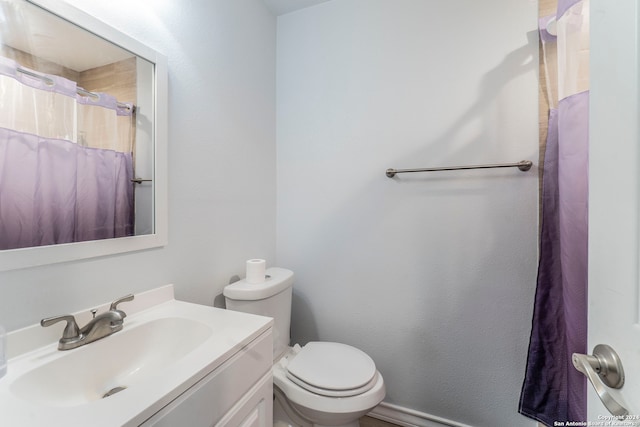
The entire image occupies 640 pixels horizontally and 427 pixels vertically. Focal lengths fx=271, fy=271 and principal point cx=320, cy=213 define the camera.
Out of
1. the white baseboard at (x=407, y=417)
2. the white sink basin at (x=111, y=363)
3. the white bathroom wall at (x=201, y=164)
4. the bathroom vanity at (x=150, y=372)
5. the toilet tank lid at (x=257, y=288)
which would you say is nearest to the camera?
the bathroom vanity at (x=150, y=372)

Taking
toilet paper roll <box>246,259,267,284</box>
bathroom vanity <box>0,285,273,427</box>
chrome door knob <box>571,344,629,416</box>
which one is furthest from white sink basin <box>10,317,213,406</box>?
chrome door knob <box>571,344,629,416</box>

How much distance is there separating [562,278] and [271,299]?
1.19 metres

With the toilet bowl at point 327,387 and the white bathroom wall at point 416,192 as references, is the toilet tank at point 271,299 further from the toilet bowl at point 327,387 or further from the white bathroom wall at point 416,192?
the white bathroom wall at point 416,192

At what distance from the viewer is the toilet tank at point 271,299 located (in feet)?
4.00

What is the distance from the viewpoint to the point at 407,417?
1474 millimetres

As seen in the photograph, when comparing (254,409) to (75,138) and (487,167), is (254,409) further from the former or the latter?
(487,167)

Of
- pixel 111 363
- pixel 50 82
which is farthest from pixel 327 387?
pixel 50 82

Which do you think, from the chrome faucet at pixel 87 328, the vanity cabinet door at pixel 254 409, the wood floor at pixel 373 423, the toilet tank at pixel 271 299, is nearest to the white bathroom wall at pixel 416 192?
the wood floor at pixel 373 423

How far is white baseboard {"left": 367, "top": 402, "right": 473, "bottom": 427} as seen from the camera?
4.64 ft

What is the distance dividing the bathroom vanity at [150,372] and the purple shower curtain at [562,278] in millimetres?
1033

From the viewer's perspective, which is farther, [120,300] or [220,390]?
[120,300]

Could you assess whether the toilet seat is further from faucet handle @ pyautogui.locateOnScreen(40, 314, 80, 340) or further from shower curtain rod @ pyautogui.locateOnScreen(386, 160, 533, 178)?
shower curtain rod @ pyautogui.locateOnScreen(386, 160, 533, 178)

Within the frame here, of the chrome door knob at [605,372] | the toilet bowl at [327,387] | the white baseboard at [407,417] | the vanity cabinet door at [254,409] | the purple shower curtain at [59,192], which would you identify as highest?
the purple shower curtain at [59,192]

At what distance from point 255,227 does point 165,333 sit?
Answer: 2.49ft
